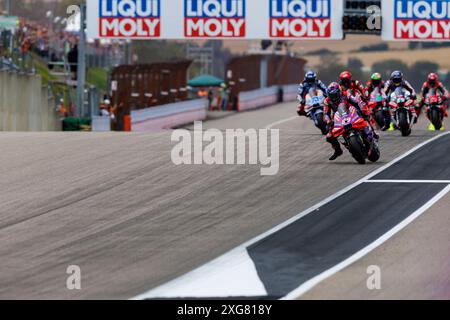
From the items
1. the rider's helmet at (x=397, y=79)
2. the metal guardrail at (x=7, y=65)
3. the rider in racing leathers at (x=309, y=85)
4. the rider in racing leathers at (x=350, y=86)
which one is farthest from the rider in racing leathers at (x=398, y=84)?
the metal guardrail at (x=7, y=65)

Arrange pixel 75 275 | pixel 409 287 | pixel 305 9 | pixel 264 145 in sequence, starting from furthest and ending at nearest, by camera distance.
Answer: pixel 305 9 → pixel 264 145 → pixel 75 275 → pixel 409 287

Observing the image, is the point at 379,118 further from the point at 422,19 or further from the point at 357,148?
the point at 422,19

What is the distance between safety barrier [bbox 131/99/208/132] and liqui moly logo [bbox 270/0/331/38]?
6.76 meters

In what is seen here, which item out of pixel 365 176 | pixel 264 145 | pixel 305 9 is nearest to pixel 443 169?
pixel 365 176

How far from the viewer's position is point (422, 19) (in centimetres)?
3888

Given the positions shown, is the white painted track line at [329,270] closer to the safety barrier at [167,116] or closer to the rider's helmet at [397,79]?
the rider's helmet at [397,79]

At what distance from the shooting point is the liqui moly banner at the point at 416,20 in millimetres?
38625

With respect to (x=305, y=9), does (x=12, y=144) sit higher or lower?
lower

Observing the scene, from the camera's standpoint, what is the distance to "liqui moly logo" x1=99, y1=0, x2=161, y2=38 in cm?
3875

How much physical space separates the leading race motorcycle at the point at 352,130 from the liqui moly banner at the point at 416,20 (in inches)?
679

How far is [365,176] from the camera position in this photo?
20297 millimetres

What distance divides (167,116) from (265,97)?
64.7 ft

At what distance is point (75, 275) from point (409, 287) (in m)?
3.49
